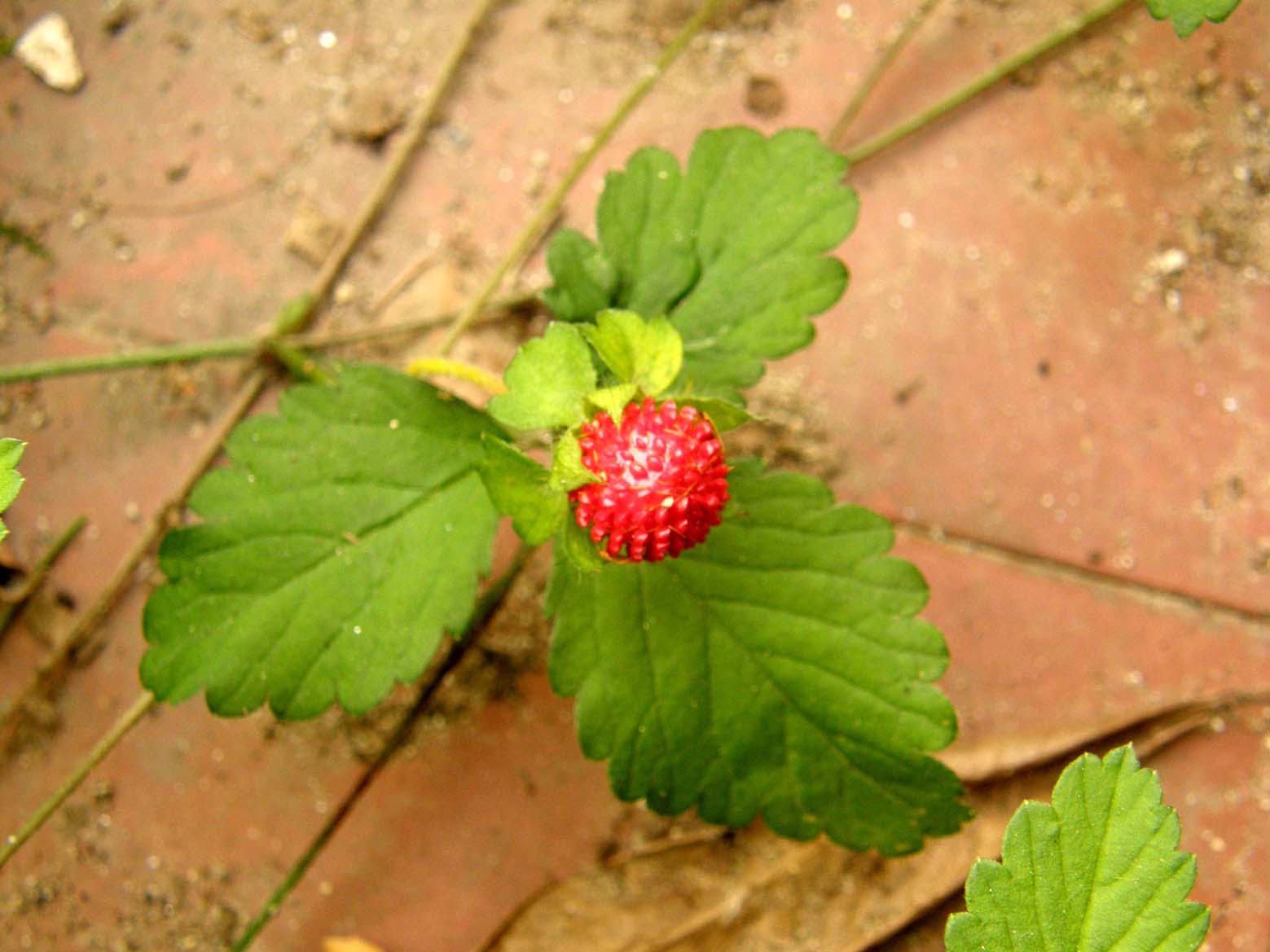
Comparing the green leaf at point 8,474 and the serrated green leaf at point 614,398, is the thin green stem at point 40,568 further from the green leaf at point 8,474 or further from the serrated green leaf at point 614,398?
the serrated green leaf at point 614,398

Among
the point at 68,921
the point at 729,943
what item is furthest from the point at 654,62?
the point at 68,921

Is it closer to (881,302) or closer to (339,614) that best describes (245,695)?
(339,614)

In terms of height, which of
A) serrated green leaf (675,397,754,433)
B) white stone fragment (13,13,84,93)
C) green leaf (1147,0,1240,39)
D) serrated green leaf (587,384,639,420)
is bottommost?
serrated green leaf (587,384,639,420)

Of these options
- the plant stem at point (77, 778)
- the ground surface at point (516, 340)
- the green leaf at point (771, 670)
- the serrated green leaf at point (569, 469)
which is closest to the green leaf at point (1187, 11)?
the ground surface at point (516, 340)

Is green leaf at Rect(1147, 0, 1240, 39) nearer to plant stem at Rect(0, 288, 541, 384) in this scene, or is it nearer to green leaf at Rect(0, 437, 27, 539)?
plant stem at Rect(0, 288, 541, 384)

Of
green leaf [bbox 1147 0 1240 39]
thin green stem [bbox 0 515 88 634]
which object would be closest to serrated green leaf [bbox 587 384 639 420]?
green leaf [bbox 1147 0 1240 39]

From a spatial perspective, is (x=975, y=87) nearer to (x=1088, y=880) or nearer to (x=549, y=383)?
(x=549, y=383)
